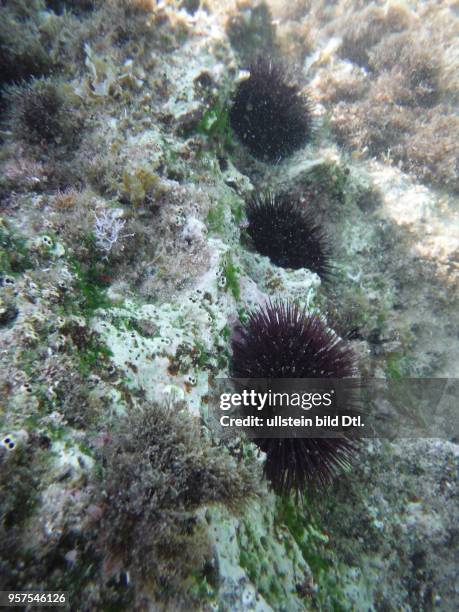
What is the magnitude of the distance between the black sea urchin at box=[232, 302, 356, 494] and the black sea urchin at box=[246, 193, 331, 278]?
133 cm

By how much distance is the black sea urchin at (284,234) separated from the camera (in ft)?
14.9

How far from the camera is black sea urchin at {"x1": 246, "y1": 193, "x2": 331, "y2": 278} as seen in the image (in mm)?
4547

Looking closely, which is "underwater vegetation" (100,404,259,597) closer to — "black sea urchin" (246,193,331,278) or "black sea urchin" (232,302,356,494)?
"black sea urchin" (232,302,356,494)

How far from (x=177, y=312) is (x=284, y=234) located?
6.60ft

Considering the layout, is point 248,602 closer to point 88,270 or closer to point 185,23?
point 88,270

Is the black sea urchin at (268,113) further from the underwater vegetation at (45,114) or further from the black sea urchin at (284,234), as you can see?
the underwater vegetation at (45,114)

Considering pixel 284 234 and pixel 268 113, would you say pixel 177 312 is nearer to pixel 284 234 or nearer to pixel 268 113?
pixel 284 234

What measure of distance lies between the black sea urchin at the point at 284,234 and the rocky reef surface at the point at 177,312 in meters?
0.23

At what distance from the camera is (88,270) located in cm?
323

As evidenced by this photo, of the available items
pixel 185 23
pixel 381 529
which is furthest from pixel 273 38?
pixel 381 529

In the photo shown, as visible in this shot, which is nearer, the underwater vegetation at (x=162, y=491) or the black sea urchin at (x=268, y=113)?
the underwater vegetation at (x=162, y=491)
